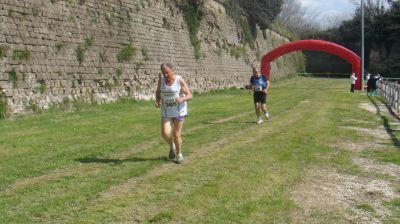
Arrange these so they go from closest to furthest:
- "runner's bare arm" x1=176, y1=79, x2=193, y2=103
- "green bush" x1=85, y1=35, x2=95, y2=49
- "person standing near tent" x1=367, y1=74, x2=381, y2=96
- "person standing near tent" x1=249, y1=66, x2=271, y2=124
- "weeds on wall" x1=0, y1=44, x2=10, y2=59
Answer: "runner's bare arm" x1=176, y1=79, x2=193, y2=103 < "weeds on wall" x1=0, y1=44, x2=10, y2=59 < "person standing near tent" x1=249, y1=66, x2=271, y2=124 < "green bush" x1=85, y1=35, x2=95, y2=49 < "person standing near tent" x1=367, y1=74, x2=381, y2=96

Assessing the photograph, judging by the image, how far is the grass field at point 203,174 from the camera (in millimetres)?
5668

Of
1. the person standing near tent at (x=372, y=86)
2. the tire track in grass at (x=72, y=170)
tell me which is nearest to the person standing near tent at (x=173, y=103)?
the tire track in grass at (x=72, y=170)

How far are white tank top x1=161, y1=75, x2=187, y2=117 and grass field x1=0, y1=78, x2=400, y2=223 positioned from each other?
0.82 meters

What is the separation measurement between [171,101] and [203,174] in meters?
1.54

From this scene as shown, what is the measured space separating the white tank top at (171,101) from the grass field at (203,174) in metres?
0.82

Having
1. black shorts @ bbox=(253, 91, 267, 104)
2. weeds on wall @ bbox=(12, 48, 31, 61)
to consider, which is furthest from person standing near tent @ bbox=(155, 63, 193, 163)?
weeds on wall @ bbox=(12, 48, 31, 61)

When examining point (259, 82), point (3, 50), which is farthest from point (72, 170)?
point (3, 50)

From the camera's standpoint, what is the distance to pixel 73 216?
546 cm

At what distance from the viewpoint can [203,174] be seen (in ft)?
24.8

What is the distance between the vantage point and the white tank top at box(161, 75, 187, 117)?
28.1ft

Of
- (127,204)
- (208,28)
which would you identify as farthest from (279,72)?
(127,204)

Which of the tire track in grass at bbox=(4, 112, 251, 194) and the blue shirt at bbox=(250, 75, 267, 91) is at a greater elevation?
the blue shirt at bbox=(250, 75, 267, 91)

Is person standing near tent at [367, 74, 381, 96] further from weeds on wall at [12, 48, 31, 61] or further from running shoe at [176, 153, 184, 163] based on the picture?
running shoe at [176, 153, 184, 163]

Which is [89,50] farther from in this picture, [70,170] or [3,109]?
[70,170]
